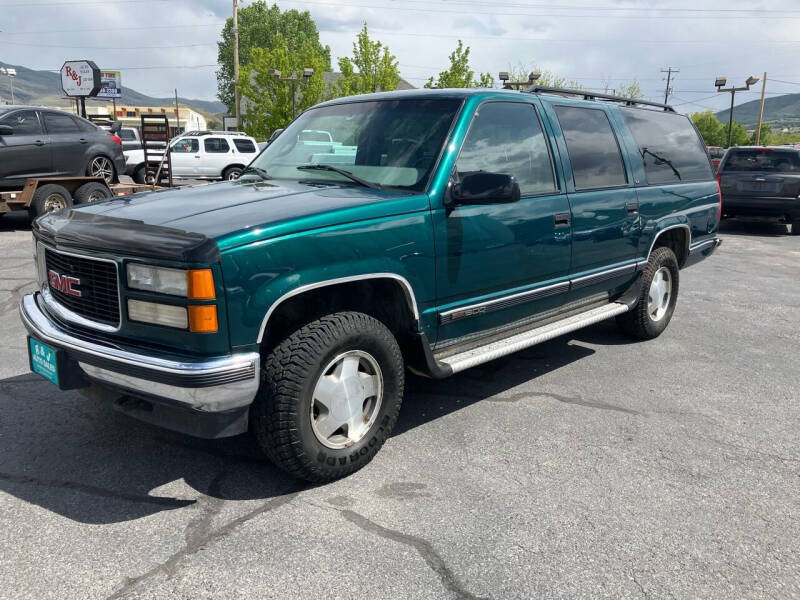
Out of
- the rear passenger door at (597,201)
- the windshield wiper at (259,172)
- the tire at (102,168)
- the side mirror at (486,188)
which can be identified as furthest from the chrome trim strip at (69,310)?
the tire at (102,168)

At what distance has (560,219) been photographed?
14.2 ft

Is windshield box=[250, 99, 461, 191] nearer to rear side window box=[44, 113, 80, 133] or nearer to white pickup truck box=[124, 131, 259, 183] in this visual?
rear side window box=[44, 113, 80, 133]

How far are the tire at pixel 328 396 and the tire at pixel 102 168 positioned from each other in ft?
35.1

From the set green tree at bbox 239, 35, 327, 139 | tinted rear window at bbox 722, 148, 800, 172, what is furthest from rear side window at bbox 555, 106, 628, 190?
green tree at bbox 239, 35, 327, 139

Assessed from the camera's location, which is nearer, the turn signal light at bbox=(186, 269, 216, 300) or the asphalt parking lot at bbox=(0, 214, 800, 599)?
the asphalt parking lot at bbox=(0, 214, 800, 599)

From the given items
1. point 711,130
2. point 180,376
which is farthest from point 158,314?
point 711,130

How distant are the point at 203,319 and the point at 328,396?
0.75 meters

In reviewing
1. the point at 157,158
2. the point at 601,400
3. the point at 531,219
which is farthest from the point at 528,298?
the point at 157,158

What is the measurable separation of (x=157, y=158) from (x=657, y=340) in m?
19.4

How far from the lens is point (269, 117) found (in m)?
36.2

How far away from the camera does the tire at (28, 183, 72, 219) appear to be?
11.1 m

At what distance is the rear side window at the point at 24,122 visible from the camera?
1122 cm

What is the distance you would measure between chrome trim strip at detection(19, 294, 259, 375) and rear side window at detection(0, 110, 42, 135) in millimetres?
9697

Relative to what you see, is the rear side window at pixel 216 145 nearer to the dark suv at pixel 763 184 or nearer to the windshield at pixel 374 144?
the dark suv at pixel 763 184
